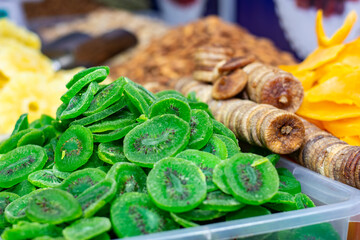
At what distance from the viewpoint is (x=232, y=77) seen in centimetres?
134

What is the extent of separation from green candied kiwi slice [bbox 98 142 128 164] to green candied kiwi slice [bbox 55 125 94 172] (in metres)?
0.03

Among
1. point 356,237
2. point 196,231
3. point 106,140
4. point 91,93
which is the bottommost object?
point 356,237

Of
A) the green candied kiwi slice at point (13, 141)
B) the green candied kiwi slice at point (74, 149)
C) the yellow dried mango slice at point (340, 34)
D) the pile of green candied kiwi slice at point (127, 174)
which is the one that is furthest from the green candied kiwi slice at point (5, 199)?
the yellow dried mango slice at point (340, 34)

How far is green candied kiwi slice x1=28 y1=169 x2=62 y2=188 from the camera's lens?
91 centimetres

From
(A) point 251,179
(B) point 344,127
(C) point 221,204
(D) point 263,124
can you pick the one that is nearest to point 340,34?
(B) point 344,127

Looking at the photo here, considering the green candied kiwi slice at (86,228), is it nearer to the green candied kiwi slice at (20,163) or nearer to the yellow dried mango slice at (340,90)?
the green candied kiwi slice at (20,163)

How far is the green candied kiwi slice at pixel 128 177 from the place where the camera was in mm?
858

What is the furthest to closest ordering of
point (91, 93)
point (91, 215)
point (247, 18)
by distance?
point (247, 18) < point (91, 93) < point (91, 215)

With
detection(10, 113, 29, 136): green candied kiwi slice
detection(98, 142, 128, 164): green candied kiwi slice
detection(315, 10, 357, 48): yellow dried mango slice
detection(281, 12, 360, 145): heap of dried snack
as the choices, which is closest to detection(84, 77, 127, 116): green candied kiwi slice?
detection(98, 142, 128, 164): green candied kiwi slice

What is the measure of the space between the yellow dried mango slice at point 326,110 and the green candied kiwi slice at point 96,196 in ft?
2.56

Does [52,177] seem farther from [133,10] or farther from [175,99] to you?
[133,10]

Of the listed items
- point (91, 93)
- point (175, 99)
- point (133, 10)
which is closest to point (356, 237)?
point (175, 99)

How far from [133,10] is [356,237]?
14.9 ft

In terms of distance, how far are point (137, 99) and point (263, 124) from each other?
37 centimetres
